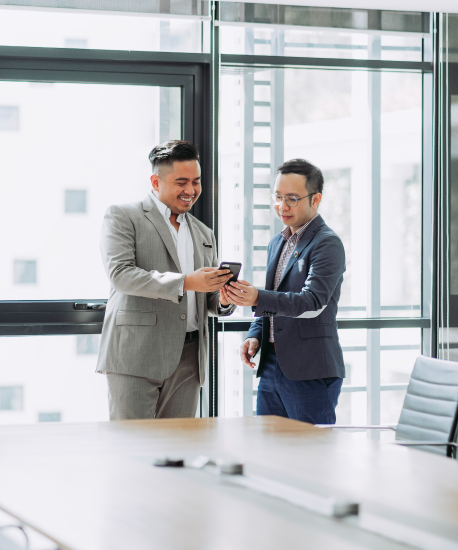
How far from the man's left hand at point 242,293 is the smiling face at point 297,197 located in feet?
1.53

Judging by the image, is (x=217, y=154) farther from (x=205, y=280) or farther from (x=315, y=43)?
(x=205, y=280)

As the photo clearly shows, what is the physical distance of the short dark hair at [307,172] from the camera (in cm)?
363

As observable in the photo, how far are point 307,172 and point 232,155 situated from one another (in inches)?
39.9

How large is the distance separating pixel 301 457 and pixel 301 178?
180 cm

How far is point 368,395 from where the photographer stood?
4.79 m

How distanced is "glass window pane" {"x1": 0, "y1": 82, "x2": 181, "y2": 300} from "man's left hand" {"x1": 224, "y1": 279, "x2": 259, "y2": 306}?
1231 millimetres

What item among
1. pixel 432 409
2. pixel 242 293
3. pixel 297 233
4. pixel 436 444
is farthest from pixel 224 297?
pixel 436 444

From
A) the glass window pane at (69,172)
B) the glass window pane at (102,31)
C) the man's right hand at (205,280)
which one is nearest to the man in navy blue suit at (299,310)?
the man's right hand at (205,280)

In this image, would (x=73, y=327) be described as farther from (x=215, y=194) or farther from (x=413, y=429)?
(x=413, y=429)

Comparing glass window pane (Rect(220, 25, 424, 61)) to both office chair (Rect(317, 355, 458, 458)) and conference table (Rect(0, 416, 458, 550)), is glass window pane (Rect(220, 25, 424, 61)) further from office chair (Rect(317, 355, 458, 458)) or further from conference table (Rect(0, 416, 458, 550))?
conference table (Rect(0, 416, 458, 550))

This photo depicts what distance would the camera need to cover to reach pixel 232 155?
453cm

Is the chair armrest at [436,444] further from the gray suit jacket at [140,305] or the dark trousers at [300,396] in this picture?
the gray suit jacket at [140,305]

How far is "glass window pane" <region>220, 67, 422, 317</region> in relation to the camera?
455 cm

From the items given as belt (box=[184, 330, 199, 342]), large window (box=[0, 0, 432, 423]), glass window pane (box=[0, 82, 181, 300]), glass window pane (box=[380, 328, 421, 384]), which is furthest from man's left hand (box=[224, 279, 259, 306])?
glass window pane (box=[380, 328, 421, 384])
